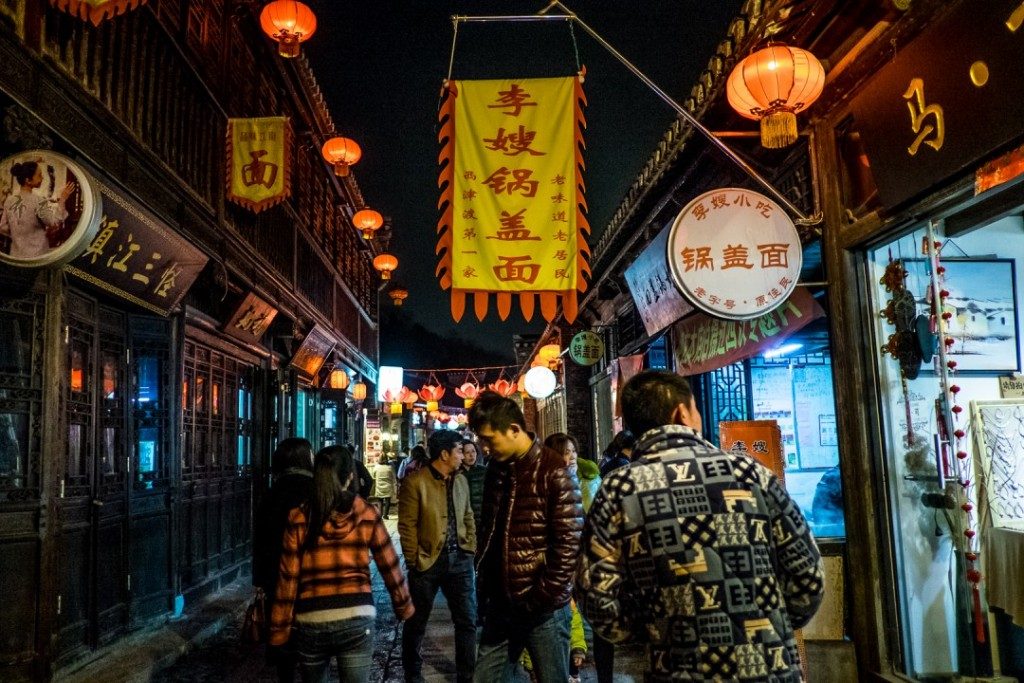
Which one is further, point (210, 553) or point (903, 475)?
point (210, 553)

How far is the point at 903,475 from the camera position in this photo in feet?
21.5

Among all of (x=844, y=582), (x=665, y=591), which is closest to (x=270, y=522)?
(x=665, y=591)


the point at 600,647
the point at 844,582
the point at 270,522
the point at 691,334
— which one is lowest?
the point at 600,647

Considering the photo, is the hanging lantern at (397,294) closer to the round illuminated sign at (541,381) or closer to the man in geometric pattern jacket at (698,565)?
the round illuminated sign at (541,381)

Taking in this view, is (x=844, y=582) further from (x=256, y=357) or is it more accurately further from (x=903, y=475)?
(x=256, y=357)

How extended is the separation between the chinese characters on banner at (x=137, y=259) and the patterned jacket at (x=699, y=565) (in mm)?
5954

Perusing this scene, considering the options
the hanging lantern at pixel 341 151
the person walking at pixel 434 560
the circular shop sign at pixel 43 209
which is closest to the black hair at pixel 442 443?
the person walking at pixel 434 560

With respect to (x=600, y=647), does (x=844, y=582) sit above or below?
above

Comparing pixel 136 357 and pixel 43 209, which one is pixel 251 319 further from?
pixel 43 209

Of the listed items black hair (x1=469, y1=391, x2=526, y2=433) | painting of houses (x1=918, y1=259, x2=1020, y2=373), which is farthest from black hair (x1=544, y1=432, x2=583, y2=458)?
painting of houses (x1=918, y1=259, x2=1020, y2=373)

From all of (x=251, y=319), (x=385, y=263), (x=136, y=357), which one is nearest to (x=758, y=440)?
(x=136, y=357)

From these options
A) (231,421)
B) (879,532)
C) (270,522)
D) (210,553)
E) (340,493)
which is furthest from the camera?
(231,421)

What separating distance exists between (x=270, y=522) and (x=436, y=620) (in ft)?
17.9

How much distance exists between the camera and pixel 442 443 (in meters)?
7.09
